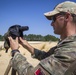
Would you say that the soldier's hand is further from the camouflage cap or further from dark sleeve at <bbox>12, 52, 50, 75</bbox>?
the camouflage cap

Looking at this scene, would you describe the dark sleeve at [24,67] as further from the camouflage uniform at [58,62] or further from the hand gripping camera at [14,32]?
the hand gripping camera at [14,32]

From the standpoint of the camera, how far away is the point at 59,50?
9.34ft

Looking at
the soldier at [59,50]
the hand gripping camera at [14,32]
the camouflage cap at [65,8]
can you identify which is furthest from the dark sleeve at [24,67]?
the camouflage cap at [65,8]

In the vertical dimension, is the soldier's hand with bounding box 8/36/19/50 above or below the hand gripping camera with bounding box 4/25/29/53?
below

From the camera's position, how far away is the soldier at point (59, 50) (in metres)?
2.74

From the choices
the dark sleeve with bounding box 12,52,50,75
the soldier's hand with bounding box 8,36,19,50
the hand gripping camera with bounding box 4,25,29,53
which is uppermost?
the hand gripping camera with bounding box 4,25,29,53

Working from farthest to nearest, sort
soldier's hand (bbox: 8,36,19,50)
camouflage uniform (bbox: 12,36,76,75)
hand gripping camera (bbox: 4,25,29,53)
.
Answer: hand gripping camera (bbox: 4,25,29,53) < soldier's hand (bbox: 8,36,19,50) < camouflage uniform (bbox: 12,36,76,75)

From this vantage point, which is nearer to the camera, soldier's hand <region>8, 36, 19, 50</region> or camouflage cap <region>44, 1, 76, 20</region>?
camouflage cap <region>44, 1, 76, 20</region>

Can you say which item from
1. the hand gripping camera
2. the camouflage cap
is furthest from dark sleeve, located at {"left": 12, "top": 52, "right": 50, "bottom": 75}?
the camouflage cap

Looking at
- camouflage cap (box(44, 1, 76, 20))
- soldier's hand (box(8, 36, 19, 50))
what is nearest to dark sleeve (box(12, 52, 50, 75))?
soldier's hand (box(8, 36, 19, 50))

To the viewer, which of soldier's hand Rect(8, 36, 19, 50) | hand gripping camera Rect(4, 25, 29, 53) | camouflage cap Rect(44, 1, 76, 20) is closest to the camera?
camouflage cap Rect(44, 1, 76, 20)

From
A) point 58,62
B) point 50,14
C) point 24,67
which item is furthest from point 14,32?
point 58,62

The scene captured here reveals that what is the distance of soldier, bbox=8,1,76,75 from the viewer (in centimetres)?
274

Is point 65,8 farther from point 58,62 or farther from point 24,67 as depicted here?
point 24,67
